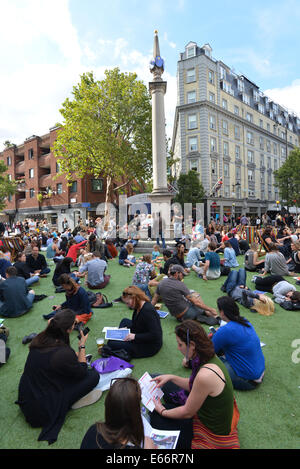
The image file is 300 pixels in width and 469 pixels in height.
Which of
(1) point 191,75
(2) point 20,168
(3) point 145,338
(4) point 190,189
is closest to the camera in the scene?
(3) point 145,338

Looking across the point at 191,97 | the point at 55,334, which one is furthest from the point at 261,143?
the point at 55,334

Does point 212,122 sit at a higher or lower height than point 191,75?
lower

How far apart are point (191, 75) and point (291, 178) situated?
20929mm

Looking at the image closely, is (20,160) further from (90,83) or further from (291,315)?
(291,315)

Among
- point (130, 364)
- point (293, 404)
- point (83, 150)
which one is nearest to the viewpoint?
point (293, 404)

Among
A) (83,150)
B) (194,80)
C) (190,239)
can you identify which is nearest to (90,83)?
(83,150)

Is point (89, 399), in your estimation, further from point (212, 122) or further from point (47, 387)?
point (212, 122)

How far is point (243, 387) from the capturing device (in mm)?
3242

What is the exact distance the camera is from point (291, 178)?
123ft

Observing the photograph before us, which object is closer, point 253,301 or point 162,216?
point 253,301

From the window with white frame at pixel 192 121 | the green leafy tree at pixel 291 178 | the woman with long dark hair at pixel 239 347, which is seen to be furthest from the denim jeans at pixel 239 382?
the green leafy tree at pixel 291 178

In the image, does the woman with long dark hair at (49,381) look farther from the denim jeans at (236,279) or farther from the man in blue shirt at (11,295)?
the denim jeans at (236,279)
